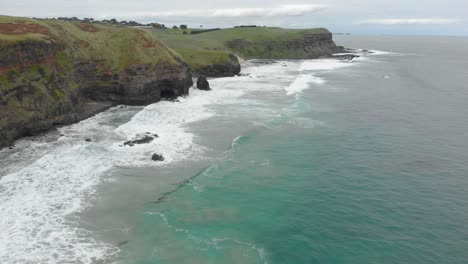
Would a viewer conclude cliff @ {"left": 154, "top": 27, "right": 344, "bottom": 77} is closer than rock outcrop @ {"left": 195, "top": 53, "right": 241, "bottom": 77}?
No

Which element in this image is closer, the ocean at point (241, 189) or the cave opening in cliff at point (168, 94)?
the ocean at point (241, 189)

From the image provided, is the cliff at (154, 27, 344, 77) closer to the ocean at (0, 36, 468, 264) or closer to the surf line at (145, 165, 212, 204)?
the ocean at (0, 36, 468, 264)

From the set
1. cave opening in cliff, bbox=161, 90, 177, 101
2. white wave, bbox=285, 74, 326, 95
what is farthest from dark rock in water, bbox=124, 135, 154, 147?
white wave, bbox=285, 74, 326, 95

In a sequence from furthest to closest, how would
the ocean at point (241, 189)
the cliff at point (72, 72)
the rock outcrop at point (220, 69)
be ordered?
the rock outcrop at point (220, 69) < the cliff at point (72, 72) < the ocean at point (241, 189)

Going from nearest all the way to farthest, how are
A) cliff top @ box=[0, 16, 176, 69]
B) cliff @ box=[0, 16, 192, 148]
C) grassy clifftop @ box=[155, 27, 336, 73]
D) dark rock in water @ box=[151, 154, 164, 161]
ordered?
dark rock in water @ box=[151, 154, 164, 161]
cliff @ box=[0, 16, 192, 148]
cliff top @ box=[0, 16, 176, 69]
grassy clifftop @ box=[155, 27, 336, 73]

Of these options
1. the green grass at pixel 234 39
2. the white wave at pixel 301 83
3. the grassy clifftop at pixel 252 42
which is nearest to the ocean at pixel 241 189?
the white wave at pixel 301 83

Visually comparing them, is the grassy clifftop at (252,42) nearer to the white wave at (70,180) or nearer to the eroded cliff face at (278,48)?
the eroded cliff face at (278,48)
